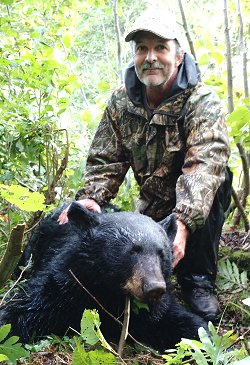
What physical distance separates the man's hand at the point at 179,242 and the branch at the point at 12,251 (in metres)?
1.40

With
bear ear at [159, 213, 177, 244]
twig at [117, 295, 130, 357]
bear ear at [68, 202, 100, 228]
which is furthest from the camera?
bear ear at [159, 213, 177, 244]

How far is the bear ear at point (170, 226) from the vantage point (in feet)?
11.6

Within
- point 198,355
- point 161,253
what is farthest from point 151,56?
point 198,355

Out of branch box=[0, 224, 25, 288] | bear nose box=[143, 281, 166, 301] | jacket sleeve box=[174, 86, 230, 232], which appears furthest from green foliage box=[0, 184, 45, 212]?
jacket sleeve box=[174, 86, 230, 232]

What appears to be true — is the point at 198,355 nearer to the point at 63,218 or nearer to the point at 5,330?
the point at 5,330

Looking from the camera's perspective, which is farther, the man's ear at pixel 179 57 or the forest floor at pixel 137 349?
the man's ear at pixel 179 57

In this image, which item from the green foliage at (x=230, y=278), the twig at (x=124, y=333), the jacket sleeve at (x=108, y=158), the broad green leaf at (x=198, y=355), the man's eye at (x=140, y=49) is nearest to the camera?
the broad green leaf at (x=198, y=355)

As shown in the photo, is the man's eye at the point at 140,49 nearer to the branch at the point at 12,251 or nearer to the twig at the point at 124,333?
the twig at the point at 124,333

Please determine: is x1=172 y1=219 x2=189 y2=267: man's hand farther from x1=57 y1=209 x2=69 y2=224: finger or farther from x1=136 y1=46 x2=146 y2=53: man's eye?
x1=136 y1=46 x2=146 y2=53: man's eye

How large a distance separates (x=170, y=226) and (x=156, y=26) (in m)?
1.77

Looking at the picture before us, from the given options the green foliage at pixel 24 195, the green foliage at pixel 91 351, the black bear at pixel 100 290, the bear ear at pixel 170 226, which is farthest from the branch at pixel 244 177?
the green foliage at pixel 91 351

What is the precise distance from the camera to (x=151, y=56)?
14.2ft

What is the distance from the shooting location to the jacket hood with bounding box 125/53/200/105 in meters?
4.28

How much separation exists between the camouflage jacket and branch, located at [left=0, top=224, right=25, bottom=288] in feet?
5.54
